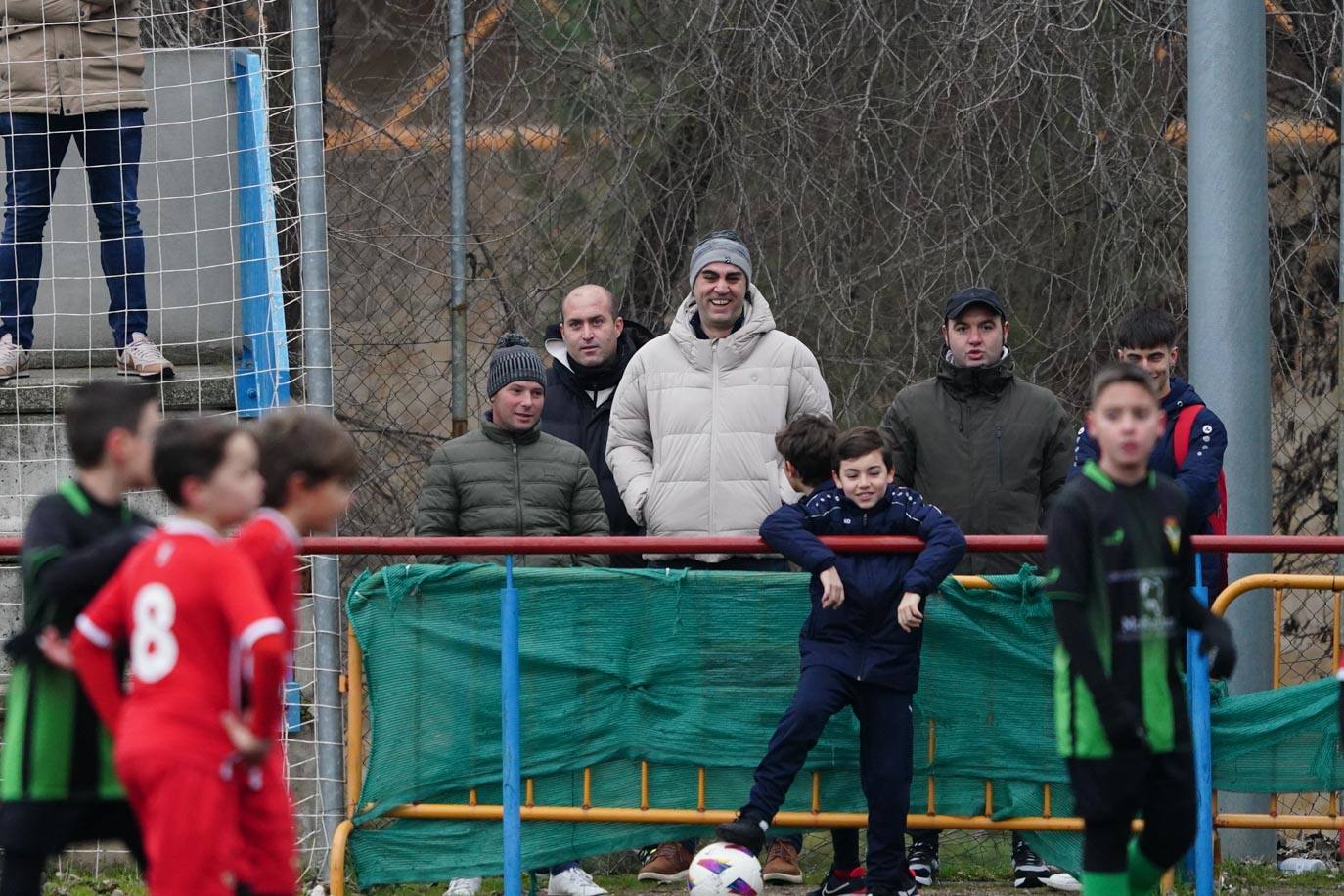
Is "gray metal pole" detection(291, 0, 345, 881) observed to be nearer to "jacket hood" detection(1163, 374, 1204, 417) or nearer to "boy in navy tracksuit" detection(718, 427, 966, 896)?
"boy in navy tracksuit" detection(718, 427, 966, 896)

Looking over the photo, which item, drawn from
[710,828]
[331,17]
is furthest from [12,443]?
[710,828]

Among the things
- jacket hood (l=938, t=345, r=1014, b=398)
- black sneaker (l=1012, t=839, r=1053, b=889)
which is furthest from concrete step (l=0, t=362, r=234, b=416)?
black sneaker (l=1012, t=839, r=1053, b=889)

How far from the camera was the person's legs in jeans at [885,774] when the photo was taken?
5.91 metres

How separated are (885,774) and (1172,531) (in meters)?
1.50

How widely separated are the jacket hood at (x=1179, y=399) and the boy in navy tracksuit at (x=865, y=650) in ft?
3.54

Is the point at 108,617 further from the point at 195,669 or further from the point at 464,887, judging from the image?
the point at 464,887

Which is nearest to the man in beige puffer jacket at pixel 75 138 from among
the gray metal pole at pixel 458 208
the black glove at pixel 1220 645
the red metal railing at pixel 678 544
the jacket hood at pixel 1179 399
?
the gray metal pole at pixel 458 208

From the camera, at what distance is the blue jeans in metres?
7.86

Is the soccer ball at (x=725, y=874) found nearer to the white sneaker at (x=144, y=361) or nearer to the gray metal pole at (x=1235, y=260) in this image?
the gray metal pole at (x=1235, y=260)

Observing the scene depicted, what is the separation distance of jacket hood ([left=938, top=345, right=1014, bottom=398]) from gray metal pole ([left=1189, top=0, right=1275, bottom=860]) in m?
0.95

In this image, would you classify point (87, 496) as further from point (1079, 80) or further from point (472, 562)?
point (1079, 80)

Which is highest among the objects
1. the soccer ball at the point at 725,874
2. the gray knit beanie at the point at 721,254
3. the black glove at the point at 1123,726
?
the gray knit beanie at the point at 721,254

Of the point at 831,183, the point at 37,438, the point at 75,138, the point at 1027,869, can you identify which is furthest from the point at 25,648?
the point at 831,183

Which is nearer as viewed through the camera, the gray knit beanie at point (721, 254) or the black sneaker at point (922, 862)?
the black sneaker at point (922, 862)
